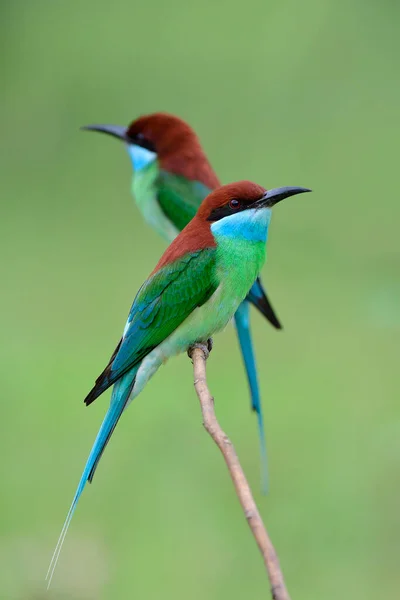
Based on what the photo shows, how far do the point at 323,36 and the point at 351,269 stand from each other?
6.70 feet

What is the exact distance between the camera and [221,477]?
10.4 feet

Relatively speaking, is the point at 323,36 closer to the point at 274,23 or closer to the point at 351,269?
the point at 274,23

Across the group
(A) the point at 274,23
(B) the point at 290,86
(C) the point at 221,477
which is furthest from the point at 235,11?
(C) the point at 221,477

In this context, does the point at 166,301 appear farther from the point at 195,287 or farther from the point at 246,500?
the point at 246,500

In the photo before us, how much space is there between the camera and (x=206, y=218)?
1718 millimetres

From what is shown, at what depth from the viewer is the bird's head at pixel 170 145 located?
8.34 ft

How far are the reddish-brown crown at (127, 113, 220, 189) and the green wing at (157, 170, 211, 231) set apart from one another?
0.02 m

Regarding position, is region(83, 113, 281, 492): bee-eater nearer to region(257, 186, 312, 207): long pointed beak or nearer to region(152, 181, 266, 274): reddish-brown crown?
region(152, 181, 266, 274): reddish-brown crown

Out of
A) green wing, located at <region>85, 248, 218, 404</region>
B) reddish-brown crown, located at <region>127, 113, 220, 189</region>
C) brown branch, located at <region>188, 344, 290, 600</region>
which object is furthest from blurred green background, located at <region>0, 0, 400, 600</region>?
brown branch, located at <region>188, 344, 290, 600</region>

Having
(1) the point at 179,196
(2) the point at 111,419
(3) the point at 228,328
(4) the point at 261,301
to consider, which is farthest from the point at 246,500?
(3) the point at 228,328

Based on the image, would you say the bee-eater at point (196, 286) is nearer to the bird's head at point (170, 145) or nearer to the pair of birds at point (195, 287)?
the pair of birds at point (195, 287)

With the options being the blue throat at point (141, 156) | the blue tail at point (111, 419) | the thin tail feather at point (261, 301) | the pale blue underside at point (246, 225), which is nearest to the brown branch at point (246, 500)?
the blue tail at point (111, 419)

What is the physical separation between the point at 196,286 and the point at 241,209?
0.15 meters

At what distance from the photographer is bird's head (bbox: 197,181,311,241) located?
1633 mm
